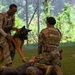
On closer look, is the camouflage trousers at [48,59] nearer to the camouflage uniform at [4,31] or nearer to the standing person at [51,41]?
the standing person at [51,41]

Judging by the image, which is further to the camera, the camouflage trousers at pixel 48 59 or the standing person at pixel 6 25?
the standing person at pixel 6 25

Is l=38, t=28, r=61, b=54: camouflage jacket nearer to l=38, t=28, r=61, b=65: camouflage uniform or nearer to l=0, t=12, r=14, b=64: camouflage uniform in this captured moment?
l=38, t=28, r=61, b=65: camouflage uniform

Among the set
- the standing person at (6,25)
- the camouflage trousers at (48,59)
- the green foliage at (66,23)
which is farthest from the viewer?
the green foliage at (66,23)

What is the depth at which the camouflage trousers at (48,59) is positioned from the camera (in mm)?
6008

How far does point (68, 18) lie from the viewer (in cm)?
3456

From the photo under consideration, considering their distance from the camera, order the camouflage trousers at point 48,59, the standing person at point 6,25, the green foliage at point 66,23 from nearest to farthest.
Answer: the camouflage trousers at point 48,59 → the standing person at point 6,25 → the green foliage at point 66,23

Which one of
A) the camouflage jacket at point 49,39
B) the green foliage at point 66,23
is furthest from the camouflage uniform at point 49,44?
the green foliage at point 66,23

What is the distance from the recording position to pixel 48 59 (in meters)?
6.04

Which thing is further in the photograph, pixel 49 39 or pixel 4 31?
pixel 4 31

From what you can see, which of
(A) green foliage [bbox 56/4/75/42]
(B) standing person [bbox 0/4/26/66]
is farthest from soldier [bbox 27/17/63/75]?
(A) green foliage [bbox 56/4/75/42]

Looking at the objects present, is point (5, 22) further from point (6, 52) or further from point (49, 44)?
point (49, 44)

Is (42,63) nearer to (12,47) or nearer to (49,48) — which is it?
(49,48)

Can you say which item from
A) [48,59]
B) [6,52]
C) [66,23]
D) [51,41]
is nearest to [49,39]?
[51,41]

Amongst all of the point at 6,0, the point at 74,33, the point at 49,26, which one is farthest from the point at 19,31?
the point at 6,0
